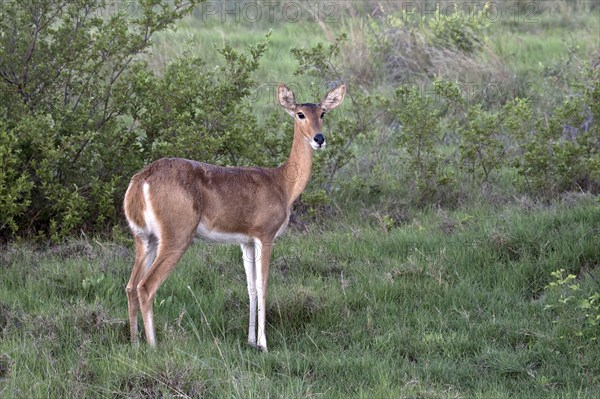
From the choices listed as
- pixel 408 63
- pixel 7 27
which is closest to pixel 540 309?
pixel 7 27

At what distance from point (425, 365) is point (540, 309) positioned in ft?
4.51

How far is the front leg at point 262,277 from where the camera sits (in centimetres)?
707

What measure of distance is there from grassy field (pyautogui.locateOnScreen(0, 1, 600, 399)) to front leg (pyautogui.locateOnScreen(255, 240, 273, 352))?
0.65ft

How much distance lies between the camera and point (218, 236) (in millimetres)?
7191

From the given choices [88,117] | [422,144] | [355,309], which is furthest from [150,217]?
[422,144]

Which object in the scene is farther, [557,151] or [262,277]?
[557,151]

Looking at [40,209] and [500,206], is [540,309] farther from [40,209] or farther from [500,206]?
[40,209]

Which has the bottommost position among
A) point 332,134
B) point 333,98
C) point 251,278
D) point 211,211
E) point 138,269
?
point 251,278

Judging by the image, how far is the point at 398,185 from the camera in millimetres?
10484

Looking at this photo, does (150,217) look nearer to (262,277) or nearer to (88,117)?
(262,277)

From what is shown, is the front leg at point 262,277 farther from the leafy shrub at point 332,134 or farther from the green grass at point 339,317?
the leafy shrub at point 332,134

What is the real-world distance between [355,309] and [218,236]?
1.20m

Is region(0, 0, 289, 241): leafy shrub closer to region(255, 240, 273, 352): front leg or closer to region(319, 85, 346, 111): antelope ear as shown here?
region(319, 85, 346, 111): antelope ear

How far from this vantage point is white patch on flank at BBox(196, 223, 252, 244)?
7113 mm
